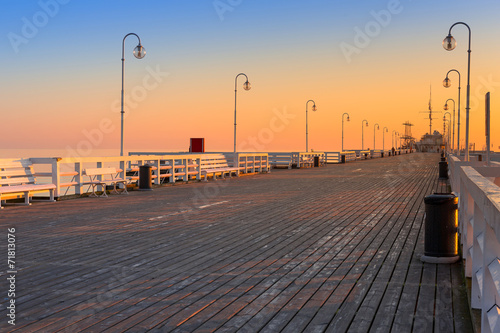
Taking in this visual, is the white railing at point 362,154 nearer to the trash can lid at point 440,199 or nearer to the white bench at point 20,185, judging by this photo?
the white bench at point 20,185

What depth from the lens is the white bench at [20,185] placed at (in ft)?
41.5

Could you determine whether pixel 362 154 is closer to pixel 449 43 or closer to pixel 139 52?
pixel 449 43

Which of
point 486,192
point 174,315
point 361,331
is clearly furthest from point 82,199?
point 486,192

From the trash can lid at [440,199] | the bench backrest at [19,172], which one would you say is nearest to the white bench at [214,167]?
the bench backrest at [19,172]

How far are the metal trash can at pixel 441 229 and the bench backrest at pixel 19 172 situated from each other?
1060cm

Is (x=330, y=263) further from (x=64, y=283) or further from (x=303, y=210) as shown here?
(x=303, y=210)

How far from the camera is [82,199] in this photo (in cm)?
1499

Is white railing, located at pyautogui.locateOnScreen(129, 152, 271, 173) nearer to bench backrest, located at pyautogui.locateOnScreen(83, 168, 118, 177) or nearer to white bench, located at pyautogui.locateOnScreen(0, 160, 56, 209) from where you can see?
bench backrest, located at pyautogui.locateOnScreen(83, 168, 118, 177)

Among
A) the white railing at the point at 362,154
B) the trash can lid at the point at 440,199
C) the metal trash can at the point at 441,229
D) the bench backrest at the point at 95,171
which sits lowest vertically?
the metal trash can at the point at 441,229

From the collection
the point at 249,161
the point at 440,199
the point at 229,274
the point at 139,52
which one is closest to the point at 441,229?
the point at 440,199

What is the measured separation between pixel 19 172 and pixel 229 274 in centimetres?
980

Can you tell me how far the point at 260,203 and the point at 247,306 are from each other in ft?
29.0

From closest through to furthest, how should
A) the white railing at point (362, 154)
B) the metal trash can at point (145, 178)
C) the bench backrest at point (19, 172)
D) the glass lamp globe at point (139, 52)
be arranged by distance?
1. the bench backrest at point (19, 172)
2. the metal trash can at point (145, 178)
3. the glass lamp globe at point (139, 52)
4. the white railing at point (362, 154)

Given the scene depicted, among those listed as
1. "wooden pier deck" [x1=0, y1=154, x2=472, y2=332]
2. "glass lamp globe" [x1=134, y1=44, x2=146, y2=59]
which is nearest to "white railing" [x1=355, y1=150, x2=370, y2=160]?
"glass lamp globe" [x1=134, y1=44, x2=146, y2=59]
